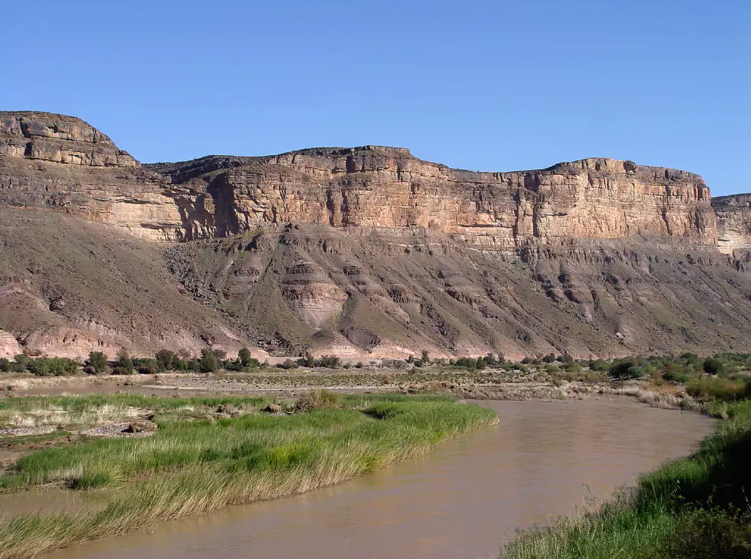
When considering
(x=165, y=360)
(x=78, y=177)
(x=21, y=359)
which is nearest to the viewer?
(x=21, y=359)

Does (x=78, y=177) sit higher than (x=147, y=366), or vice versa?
(x=78, y=177)

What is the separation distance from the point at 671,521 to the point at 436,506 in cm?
539

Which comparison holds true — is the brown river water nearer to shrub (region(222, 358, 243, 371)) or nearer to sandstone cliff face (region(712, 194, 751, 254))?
shrub (region(222, 358, 243, 371))

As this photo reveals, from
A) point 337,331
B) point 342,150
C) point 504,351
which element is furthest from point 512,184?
point 337,331

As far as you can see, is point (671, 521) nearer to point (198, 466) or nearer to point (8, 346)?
point (198, 466)

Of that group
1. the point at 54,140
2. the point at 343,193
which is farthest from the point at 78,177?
the point at 343,193

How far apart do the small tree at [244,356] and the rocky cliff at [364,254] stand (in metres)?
4.82

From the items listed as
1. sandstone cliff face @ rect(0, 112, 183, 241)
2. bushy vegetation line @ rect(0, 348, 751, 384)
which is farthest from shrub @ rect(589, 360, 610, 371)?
sandstone cliff face @ rect(0, 112, 183, 241)

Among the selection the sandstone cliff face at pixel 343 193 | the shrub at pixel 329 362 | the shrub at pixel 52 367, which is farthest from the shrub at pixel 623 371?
the sandstone cliff face at pixel 343 193

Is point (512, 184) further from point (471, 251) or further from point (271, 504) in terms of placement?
point (271, 504)

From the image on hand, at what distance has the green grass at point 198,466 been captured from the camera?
12.0 m

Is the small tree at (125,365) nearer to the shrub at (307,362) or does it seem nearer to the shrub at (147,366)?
the shrub at (147,366)

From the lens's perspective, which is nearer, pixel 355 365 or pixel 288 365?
pixel 288 365

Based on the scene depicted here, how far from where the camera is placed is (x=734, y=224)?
380 ft
